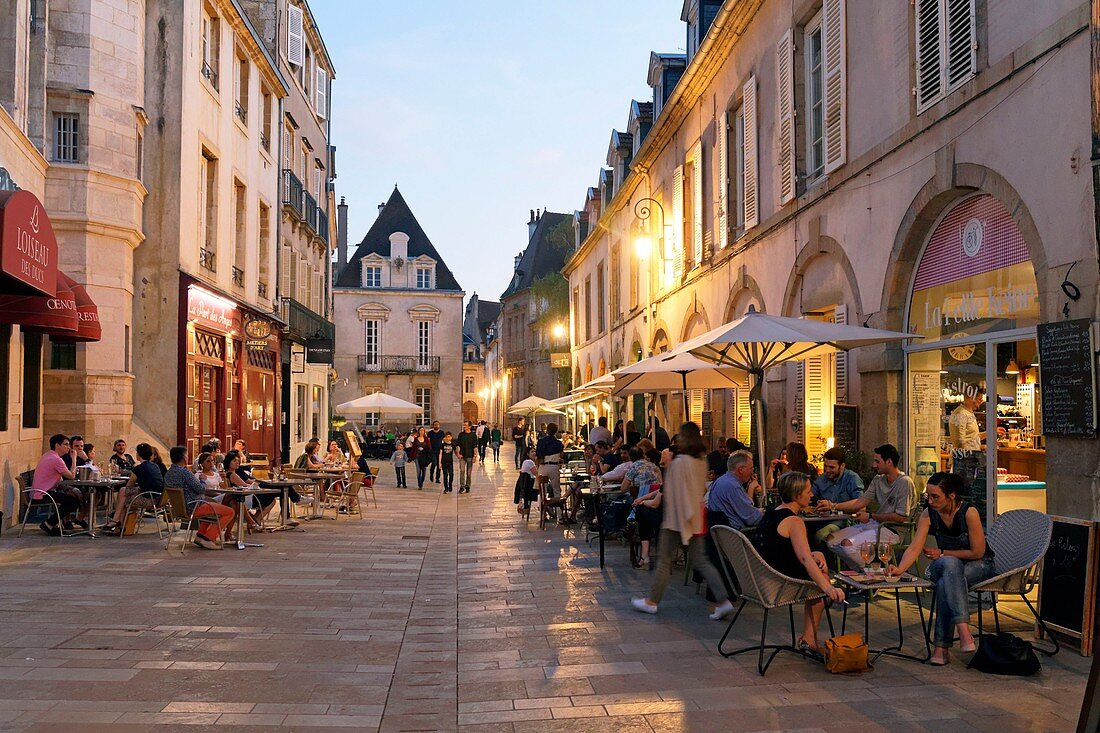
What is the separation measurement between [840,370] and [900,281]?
186 cm

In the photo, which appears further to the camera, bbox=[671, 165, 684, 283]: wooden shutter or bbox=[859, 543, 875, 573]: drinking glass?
bbox=[671, 165, 684, 283]: wooden shutter

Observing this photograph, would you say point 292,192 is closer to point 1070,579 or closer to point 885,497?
point 885,497

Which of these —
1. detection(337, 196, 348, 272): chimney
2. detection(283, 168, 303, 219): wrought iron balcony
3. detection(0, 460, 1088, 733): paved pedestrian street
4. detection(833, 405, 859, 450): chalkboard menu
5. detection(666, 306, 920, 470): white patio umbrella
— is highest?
detection(337, 196, 348, 272): chimney

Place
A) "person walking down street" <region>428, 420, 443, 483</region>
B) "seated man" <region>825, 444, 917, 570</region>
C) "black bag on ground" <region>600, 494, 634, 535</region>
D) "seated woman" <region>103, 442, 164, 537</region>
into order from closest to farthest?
1. "seated man" <region>825, 444, 917, 570</region>
2. "black bag on ground" <region>600, 494, 634, 535</region>
3. "seated woman" <region>103, 442, 164, 537</region>
4. "person walking down street" <region>428, 420, 443, 483</region>

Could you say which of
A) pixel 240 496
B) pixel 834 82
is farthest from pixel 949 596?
pixel 240 496

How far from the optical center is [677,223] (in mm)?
20781

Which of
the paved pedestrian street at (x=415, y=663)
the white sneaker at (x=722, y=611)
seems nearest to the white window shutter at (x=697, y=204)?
the paved pedestrian street at (x=415, y=663)

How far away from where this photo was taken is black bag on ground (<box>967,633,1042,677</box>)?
5.68m

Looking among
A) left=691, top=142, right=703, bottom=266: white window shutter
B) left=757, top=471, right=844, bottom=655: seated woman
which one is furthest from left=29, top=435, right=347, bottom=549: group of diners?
left=691, top=142, right=703, bottom=266: white window shutter

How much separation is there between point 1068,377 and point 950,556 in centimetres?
173

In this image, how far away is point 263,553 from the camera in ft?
36.9

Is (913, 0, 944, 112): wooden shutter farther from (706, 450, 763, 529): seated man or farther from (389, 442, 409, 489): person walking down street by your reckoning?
(389, 442, 409, 489): person walking down street

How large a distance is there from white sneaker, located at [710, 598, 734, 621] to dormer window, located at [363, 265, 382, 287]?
49.7m

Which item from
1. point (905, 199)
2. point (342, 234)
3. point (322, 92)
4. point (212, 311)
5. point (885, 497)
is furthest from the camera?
point (342, 234)
